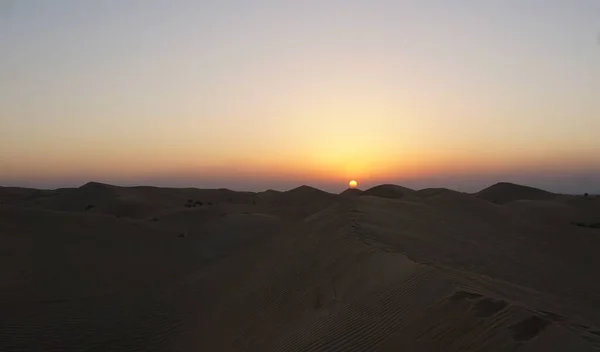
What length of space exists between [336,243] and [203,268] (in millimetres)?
6106

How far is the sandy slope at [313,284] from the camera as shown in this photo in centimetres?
656

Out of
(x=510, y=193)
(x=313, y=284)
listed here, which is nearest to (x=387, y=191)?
(x=510, y=193)

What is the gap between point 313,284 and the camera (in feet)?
33.7

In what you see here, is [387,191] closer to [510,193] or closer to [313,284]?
[510,193]

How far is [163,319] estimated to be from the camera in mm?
11555

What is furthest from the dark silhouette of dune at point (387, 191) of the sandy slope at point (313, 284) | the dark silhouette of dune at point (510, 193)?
the sandy slope at point (313, 284)

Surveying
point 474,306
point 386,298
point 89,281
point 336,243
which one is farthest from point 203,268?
point 474,306

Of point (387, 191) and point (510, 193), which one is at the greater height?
point (387, 191)

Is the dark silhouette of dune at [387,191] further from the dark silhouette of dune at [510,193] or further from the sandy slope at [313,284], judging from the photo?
the sandy slope at [313,284]

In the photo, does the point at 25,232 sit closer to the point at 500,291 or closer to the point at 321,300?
the point at 321,300

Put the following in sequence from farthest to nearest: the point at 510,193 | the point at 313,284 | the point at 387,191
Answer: the point at 510,193 → the point at 387,191 → the point at 313,284

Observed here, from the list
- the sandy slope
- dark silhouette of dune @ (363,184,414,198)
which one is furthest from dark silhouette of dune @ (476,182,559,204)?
the sandy slope

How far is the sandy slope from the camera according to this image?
6.56m

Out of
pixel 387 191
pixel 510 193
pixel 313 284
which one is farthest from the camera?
pixel 510 193
